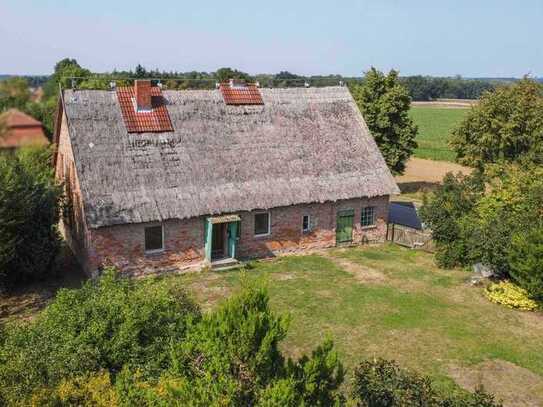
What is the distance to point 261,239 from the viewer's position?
24328 mm

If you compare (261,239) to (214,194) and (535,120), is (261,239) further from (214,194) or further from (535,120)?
(535,120)

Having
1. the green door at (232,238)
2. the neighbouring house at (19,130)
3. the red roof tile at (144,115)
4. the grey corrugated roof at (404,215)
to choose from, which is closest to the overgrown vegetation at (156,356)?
A: the neighbouring house at (19,130)

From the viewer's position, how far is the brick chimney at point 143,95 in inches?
914

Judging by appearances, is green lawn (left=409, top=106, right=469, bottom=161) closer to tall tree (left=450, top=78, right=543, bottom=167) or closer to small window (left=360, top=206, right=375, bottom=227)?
tall tree (left=450, top=78, right=543, bottom=167)

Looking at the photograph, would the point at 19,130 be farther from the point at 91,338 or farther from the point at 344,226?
the point at 344,226

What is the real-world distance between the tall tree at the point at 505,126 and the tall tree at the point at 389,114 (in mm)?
3915

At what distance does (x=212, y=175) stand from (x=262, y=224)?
333 cm

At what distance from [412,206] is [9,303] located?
87.5 feet

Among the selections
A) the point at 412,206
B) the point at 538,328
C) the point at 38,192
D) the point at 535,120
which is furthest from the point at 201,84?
the point at 538,328

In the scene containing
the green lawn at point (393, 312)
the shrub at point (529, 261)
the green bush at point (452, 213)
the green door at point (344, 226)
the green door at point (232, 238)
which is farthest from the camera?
the green door at point (344, 226)

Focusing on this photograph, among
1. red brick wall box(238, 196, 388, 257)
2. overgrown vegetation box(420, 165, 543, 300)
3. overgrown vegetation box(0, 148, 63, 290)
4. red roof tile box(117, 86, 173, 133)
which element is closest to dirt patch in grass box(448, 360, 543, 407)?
overgrown vegetation box(420, 165, 543, 300)

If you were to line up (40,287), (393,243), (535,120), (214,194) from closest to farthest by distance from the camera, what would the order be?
(40,287) → (214,194) → (393,243) → (535,120)

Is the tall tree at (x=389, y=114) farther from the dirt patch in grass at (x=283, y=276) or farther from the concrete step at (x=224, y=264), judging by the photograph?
the concrete step at (x=224, y=264)

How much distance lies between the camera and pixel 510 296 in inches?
780
